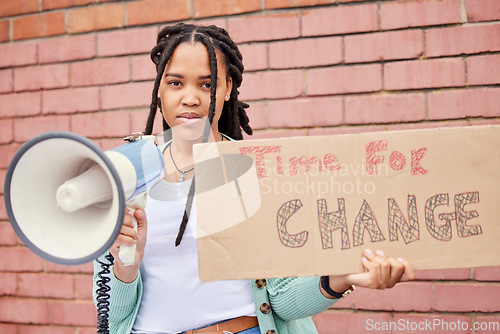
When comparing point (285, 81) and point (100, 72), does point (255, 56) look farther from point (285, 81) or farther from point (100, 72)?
point (100, 72)

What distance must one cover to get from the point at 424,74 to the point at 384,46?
7.6 inches

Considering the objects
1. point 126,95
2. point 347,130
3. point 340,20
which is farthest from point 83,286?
point 340,20

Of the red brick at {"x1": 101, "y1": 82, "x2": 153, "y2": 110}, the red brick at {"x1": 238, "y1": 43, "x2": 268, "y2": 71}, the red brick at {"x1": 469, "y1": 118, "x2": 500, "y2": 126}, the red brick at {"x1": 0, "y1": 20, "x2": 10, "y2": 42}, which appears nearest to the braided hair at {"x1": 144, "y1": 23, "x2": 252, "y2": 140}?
the red brick at {"x1": 238, "y1": 43, "x2": 268, "y2": 71}

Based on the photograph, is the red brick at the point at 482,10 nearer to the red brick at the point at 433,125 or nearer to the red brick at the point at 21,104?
the red brick at the point at 433,125

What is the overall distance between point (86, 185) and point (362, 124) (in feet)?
3.90

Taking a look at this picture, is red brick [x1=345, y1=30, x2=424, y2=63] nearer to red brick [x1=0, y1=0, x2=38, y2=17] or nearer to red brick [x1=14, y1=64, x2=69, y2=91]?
red brick [x1=14, y1=64, x2=69, y2=91]

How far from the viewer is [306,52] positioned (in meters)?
1.77

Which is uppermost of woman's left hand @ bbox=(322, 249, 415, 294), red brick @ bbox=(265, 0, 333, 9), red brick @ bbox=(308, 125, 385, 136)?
red brick @ bbox=(265, 0, 333, 9)

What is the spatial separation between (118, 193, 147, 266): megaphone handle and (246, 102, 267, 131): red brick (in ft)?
2.91

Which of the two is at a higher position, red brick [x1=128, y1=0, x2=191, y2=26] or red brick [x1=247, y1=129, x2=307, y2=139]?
red brick [x1=128, y1=0, x2=191, y2=26]

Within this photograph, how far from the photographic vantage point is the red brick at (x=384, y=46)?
1.69 m

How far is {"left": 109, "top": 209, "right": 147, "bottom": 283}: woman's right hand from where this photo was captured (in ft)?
3.16

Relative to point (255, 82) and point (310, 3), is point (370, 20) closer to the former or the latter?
point (310, 3)

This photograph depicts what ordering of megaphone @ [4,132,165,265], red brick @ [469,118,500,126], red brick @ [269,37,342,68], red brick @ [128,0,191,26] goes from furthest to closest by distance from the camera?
1. red brick @ [128,0,191,26]
2. red brick @ [269,37,342,68]
3. red brick @ [469,118,500,126]
4. megaphone @ [4,132,165,265]
